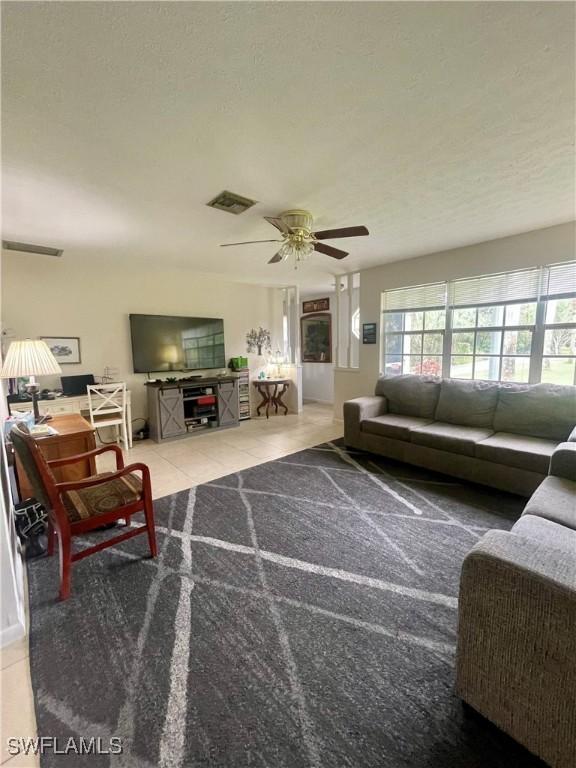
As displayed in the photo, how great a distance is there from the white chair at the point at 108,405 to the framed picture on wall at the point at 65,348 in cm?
52

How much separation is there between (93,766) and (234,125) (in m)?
2.62

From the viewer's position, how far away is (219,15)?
1058 mm

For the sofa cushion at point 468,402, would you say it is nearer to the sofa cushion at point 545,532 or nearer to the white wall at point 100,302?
the sofa cushion at point 545,532

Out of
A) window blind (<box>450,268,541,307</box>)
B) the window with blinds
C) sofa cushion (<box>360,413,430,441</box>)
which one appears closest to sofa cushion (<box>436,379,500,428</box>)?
sofa cushion (<box>360,413,430,441</box>)

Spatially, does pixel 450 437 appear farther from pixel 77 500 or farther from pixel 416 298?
pixel 77 500

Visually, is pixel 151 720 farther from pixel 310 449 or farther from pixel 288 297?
pixel 288 297

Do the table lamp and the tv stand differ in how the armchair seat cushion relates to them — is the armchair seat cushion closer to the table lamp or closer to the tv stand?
the table lamp

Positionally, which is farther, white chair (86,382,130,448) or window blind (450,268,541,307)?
white chair (86,382,130,448)

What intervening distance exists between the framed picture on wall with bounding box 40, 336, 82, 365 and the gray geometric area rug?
2.70m

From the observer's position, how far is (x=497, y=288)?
353cm

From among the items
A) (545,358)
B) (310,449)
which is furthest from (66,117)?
(545,358)

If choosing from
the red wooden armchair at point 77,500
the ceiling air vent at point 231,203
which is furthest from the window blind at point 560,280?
the red wooden armchair at point 77,500

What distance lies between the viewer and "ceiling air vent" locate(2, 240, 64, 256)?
3.24 metres

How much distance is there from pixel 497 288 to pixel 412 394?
4.88ft
